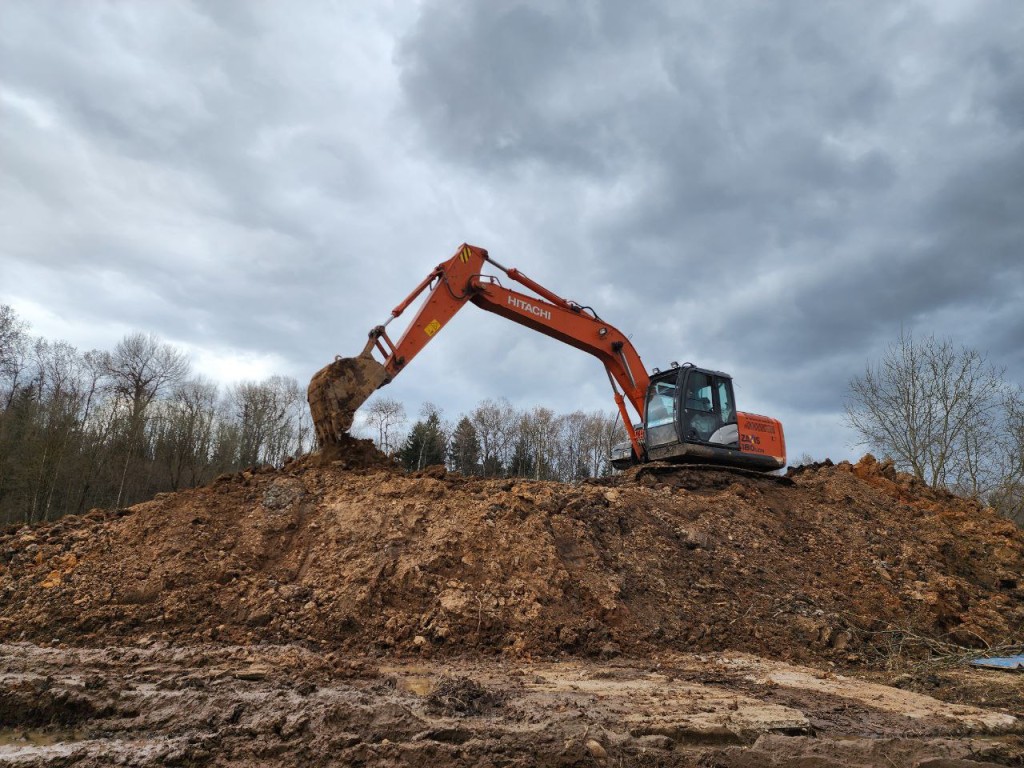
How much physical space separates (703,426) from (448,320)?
18.2 feet

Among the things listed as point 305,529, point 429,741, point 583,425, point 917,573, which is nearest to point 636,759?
point 429,741

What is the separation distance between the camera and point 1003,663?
6.93 metres

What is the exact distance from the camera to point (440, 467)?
10297 mm

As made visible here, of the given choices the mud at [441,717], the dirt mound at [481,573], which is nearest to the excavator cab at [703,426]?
the dirt mound at [481,573]

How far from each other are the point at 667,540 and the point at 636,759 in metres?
5.52

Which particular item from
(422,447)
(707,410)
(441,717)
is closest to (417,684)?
(441,717)

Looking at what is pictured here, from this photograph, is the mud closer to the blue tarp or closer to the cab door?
the blue tarp

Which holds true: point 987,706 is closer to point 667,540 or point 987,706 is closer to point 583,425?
point 667,540

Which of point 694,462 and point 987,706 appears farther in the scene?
point 694,462

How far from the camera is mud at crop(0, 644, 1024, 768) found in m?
3.73

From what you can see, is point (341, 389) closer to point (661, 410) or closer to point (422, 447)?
point (661, 410)

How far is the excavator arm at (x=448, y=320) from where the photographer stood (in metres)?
9.09

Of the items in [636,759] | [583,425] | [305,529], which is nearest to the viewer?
[636,759]

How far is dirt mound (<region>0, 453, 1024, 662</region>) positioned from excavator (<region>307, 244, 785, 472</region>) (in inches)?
67.0
